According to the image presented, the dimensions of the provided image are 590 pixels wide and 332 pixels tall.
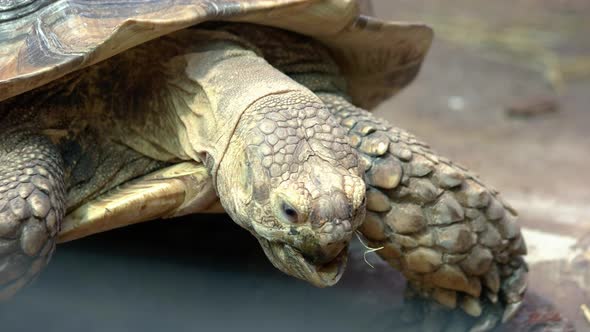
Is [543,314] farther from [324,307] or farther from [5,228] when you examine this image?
[5,228]

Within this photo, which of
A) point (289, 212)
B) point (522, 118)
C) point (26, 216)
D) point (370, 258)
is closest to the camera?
point (289, 212)

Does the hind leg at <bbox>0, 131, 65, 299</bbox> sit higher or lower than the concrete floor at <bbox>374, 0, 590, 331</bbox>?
higher

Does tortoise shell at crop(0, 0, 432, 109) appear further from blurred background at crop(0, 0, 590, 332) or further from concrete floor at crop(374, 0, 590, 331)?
concrete floor at crop(374, 0, 590, 331)

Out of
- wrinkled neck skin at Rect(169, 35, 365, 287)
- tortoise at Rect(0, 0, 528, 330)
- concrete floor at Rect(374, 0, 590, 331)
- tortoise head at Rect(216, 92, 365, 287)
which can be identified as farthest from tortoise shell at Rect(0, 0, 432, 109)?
concrete floor at Rect(374, 0, 590, 331)

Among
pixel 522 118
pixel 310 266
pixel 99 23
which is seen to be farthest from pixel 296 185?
pixel 522 118

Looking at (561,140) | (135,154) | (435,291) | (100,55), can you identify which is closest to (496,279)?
(435,291)

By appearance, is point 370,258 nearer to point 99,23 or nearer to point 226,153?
point 226,153
